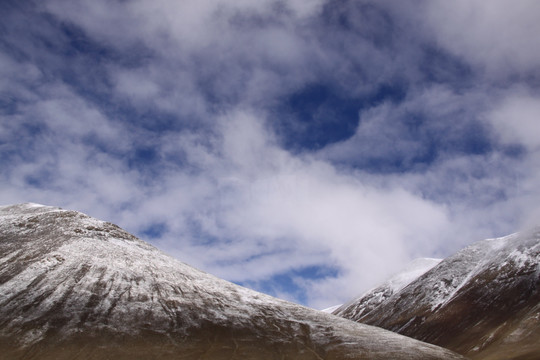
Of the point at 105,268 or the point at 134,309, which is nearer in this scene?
the point at 134,309

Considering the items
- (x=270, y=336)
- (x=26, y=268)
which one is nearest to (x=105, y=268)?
(x=26, y=268)

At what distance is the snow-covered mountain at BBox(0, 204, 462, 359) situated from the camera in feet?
313

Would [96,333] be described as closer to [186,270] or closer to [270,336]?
[270,336]

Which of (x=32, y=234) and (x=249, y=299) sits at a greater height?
(x=32, y=234)

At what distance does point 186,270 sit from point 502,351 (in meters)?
123

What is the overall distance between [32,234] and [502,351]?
17989cm

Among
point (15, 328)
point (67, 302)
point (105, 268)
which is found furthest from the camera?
point (105, 268)

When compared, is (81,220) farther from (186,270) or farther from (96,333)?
(96,333)

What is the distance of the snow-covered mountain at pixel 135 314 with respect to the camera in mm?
95375

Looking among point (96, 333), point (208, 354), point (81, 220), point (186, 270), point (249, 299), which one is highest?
point (81, 220)

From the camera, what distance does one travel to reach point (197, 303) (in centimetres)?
12738

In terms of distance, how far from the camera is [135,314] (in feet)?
368

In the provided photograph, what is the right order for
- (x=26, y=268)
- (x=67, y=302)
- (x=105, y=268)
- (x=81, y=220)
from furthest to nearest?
1. (x=81, y=220)
2. (x=105, y=268)
3. (x=26, y=268)
4. (x=67, y=302)

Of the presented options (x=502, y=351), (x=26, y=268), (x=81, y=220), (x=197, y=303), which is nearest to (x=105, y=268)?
(x=26, y=268)
